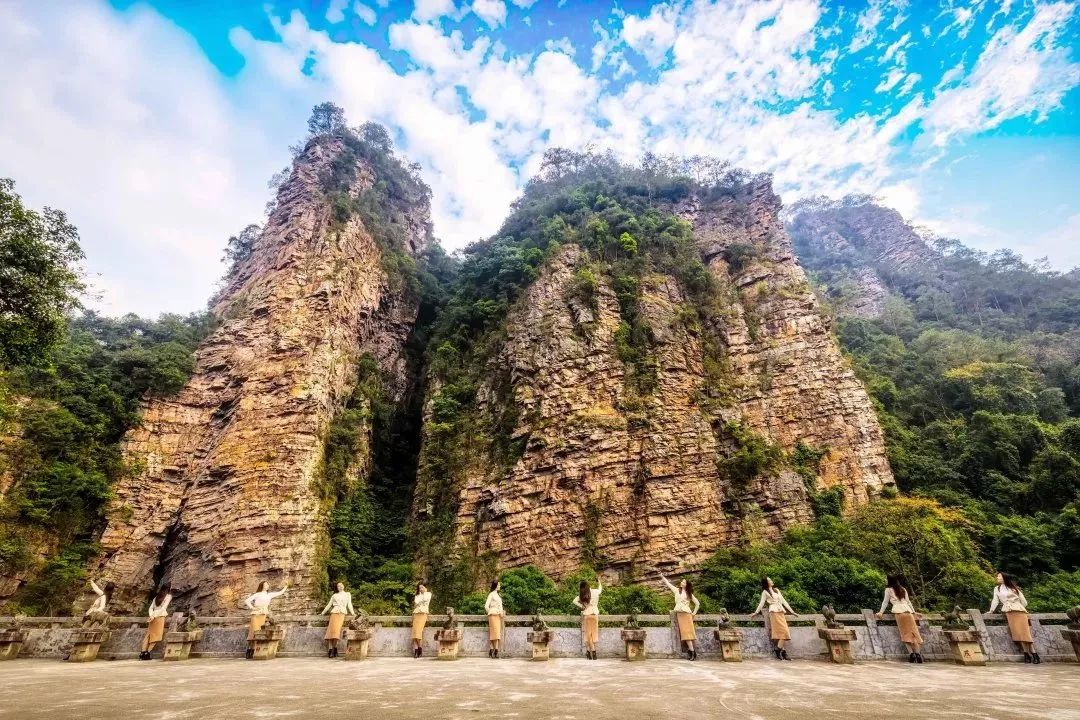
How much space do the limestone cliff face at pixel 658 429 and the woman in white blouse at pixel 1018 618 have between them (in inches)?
416

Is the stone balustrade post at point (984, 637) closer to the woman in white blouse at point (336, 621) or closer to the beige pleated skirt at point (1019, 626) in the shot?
the beige pleated skirt at point (1019, 626)

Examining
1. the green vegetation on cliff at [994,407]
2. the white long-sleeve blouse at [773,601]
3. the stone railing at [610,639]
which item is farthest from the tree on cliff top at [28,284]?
the green vegetation on cliff at [994,407]

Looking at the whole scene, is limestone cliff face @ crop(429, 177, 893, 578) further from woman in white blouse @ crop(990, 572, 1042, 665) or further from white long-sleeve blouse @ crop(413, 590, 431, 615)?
woman in white blouse @ crop(990, 572, 1042, 665)

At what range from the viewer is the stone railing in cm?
885

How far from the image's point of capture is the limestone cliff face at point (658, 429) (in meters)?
19.3

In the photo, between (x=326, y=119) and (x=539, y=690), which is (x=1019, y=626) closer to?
(x=539, y=690)

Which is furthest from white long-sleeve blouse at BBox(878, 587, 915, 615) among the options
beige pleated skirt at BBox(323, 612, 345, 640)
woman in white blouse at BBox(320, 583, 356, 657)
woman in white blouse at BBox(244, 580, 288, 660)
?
woman in white blouse at BBox(244, 580, 288, 660)

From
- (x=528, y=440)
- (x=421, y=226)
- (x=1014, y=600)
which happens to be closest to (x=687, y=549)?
(x=528, y=440)

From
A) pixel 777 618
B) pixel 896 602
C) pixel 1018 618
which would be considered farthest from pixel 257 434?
pixel 1018 618

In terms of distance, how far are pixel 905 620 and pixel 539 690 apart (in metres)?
7.04

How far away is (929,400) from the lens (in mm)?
27266

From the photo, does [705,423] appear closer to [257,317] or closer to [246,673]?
[246,673]

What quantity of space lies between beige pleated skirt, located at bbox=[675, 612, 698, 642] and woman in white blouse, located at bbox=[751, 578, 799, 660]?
1.24 m

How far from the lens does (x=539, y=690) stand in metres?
5.95
